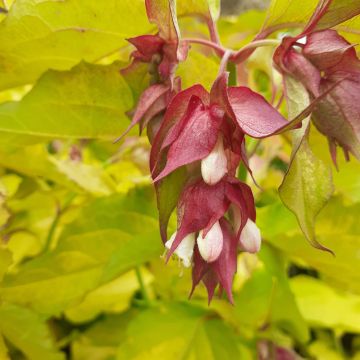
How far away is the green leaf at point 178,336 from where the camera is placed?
62 cm

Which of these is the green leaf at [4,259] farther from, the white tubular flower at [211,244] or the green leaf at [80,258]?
the white tubular flower at [211,244]

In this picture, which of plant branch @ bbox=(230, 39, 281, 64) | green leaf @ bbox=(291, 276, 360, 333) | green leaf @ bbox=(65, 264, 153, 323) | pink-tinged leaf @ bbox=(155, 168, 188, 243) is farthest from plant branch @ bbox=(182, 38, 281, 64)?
green leaf @ bbox=(291, 276, 360, 333)

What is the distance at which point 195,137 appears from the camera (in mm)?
310

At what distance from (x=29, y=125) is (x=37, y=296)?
0.15 m

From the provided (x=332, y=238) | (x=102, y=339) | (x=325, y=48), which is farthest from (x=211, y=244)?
(x=102, y=339)

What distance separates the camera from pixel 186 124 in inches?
12.5

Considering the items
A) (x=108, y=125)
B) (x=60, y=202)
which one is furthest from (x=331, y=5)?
(x=60, y=202)

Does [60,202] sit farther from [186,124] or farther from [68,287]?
[186,124]

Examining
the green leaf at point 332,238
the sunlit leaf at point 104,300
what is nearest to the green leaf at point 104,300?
the sunlit leaf at point 104,300

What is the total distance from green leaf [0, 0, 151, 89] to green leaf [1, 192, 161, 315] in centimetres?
14

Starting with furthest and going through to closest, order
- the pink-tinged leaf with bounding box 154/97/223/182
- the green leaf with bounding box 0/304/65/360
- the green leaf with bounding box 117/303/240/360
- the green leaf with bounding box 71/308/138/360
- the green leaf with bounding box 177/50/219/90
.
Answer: the green leaf with bounding box 71/308/138/360
the green leaf with bounding box 117/303/240/360
the green leaf with bounding box 0/304/65/360
the green leaf with bounding box 177/50/219/90
the pink-tinged leaf with bounding box 154/97/223/182

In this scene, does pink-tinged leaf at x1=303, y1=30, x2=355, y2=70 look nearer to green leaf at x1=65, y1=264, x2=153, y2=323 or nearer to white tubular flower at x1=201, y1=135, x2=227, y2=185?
white tubular flower at x1=201, y1=135, x2=227, y2=185

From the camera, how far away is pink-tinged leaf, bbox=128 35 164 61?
0.37m

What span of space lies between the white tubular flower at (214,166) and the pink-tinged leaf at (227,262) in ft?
0.12
